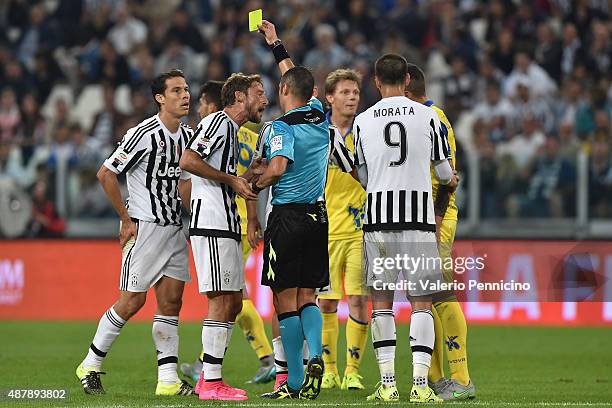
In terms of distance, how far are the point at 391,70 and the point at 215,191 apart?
61.0 inches

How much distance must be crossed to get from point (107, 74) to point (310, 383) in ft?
44.3

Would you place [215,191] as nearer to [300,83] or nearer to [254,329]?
[300,83]

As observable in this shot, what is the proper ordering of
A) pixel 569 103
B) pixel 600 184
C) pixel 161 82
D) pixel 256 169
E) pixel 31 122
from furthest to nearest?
pixel 31 122, pixel 569 103, pixel 600 184, pixel 161 82, pixel 256 169

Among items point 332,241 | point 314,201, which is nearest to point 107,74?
point 332,241

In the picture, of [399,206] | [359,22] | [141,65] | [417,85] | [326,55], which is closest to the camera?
[399,206]

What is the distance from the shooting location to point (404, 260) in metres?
8.51

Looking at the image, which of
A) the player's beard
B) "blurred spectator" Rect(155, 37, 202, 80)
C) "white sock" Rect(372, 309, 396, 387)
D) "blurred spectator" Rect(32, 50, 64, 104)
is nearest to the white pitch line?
"white sock" Rect(372, 309, 396, 387)

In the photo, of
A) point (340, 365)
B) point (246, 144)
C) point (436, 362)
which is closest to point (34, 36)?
point (340, 365)

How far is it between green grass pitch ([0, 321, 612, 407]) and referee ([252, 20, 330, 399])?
50 cm

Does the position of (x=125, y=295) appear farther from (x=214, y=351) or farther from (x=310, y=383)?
(x=310, y=383)

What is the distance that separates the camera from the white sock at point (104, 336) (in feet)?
30.9

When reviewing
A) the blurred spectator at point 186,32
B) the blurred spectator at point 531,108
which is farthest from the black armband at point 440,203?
the blurred spectator at point 186,32

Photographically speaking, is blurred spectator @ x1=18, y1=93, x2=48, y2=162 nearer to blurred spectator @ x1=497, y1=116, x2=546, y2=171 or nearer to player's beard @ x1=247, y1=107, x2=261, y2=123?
blurred spectator @ x1=497, y1=116, x2=546, y2=171

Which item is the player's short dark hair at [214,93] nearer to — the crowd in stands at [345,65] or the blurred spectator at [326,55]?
the crowd in stands at [345,65]
